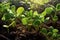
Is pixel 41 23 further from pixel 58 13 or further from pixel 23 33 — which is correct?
pixel 58 13

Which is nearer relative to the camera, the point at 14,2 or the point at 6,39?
the point at 6,39

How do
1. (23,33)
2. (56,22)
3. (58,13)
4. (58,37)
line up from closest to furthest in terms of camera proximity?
(58,37) → (23,33) → (56,22) → (58,13)

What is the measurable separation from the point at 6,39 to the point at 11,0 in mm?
801

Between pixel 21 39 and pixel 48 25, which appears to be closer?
pixel 21 39

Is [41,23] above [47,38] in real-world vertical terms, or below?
above

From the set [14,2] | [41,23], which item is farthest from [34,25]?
[14,2]

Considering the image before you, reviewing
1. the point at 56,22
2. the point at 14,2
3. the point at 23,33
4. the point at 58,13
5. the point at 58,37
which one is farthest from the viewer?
the point at 14,2

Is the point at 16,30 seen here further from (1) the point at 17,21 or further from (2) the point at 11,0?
(2) the point at 11,0

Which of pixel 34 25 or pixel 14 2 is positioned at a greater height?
pixel 14 2

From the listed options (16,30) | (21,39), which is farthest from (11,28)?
(21,39)

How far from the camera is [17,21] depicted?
6.15 feet

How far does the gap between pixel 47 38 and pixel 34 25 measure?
0.57ft

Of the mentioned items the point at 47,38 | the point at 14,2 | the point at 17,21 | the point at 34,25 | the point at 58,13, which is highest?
the point at 14,2

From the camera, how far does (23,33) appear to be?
1731mm
